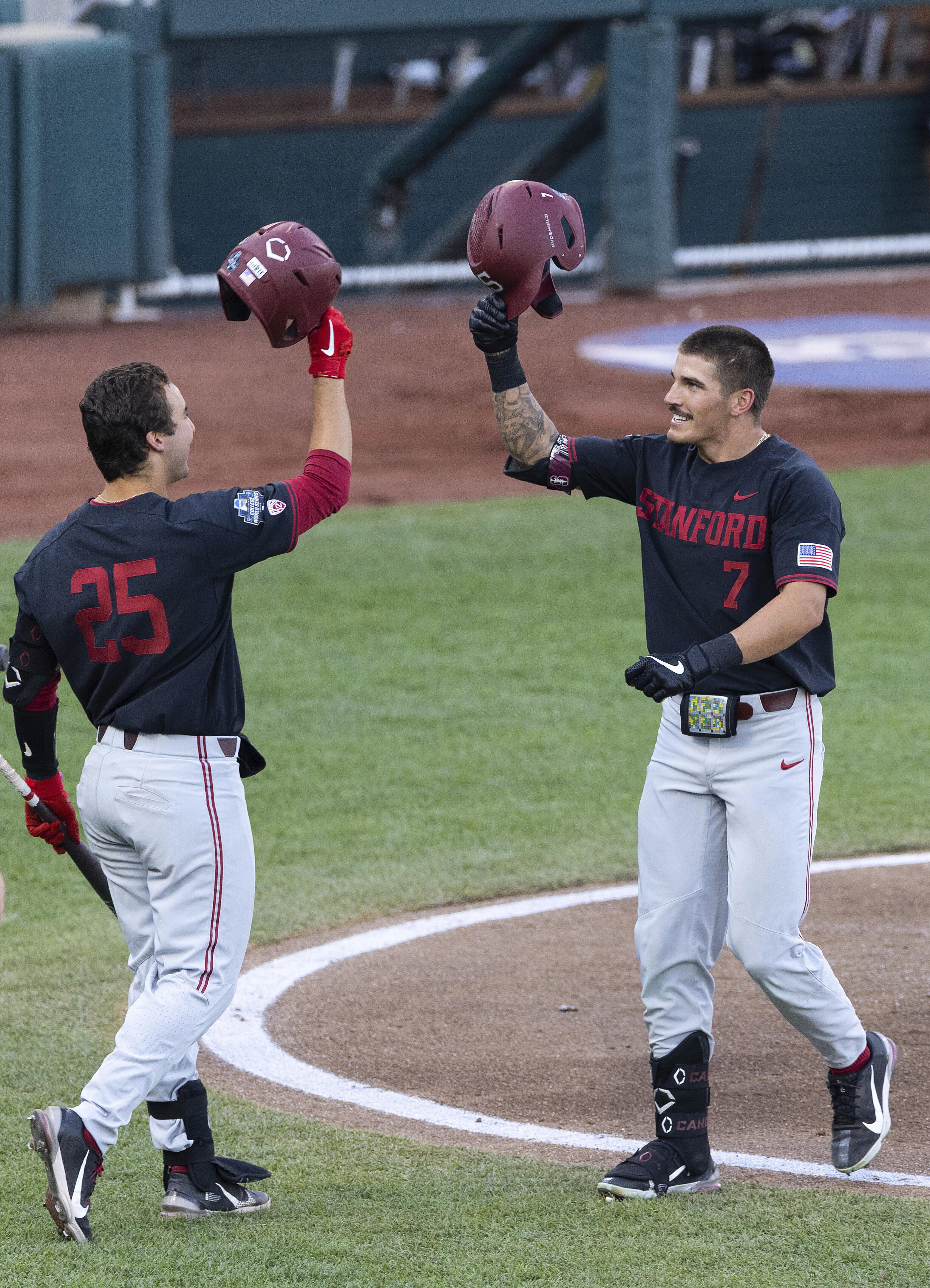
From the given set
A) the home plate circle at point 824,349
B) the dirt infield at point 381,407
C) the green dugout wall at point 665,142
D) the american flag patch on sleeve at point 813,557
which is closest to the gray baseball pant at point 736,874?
the american flag patch on sleeve at point 813,557

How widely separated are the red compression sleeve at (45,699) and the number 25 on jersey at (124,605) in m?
0.26

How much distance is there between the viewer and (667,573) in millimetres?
3633

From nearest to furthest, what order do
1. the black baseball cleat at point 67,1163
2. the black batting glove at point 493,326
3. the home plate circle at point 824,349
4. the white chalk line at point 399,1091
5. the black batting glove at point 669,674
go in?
the black baseball cleat at point 67,1163
the black batting glove at point 669,674
the white chalk line at point 399,1091
the black batting glove at point 493,326
the home plate circle at point 824,349

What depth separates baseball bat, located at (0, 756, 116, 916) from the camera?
11.5 feet

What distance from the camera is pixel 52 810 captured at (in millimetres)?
3600

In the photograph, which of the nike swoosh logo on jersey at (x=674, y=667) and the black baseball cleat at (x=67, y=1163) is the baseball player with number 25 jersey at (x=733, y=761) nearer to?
the nike swoosh logo on jersey at (x=674, y=667)

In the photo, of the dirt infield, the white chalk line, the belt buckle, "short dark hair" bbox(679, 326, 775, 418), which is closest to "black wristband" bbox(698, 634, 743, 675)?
the belt buckle

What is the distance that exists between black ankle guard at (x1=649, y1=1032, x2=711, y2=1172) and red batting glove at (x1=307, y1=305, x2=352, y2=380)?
1.62 meters

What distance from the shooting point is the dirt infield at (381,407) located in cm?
1213

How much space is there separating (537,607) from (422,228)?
49.9 ft

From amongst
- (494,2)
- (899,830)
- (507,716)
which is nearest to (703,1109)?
(899,830)

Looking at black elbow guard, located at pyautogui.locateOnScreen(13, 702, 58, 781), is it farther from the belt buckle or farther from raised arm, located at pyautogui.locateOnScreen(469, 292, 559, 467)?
the belt buckle

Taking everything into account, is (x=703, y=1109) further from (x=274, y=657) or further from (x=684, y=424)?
(x=274, y=657)

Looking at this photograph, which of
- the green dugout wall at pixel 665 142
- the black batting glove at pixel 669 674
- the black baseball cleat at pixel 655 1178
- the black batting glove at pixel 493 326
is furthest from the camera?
the green dugout wall at pixel 665 142
